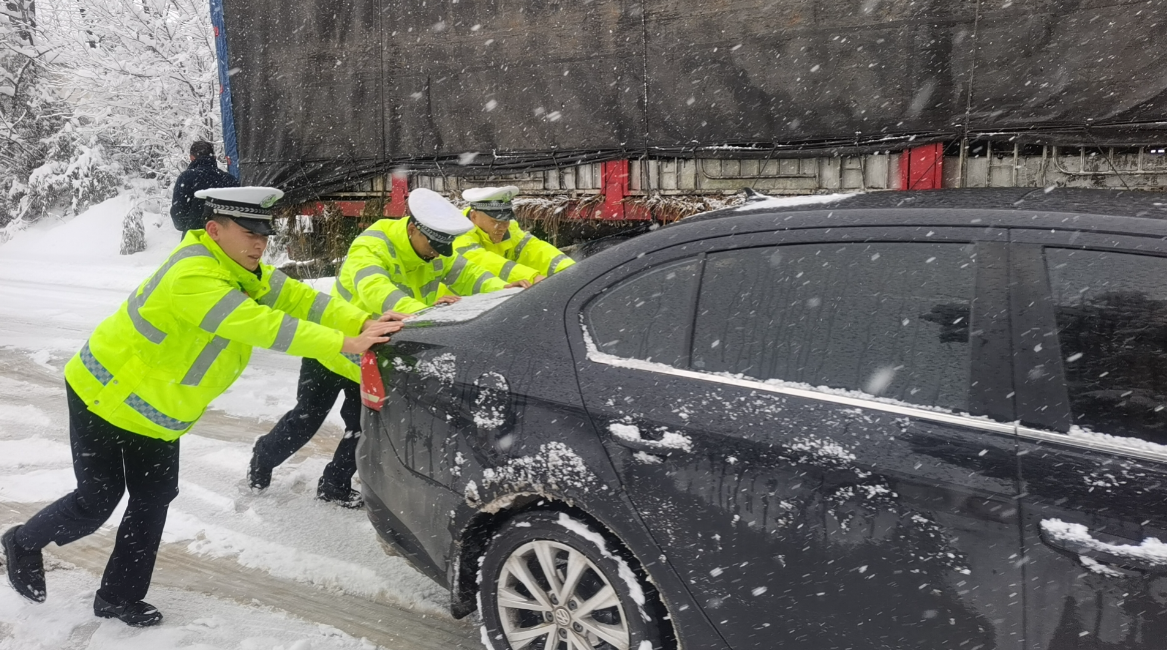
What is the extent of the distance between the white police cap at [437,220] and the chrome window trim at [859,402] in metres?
1.75

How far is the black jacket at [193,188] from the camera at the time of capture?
5613 mm

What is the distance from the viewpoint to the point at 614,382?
7.16 ft

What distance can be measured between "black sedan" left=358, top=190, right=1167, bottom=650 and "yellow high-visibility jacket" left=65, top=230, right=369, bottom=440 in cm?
70

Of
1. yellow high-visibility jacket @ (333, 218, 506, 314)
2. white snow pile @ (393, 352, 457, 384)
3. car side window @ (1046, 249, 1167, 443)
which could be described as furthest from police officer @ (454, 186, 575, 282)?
car side window @ (1046, 249, 1167, 443)

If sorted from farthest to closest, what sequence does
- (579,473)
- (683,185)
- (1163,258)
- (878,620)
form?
(683,185), (579,473), (878,620), (1163,258)

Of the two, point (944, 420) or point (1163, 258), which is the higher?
point (1163, 258)

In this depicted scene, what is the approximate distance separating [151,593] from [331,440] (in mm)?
1612

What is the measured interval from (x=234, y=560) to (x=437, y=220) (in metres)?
1.73

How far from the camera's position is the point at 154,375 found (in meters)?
2.82

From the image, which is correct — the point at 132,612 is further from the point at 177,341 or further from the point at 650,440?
the point at 650,440

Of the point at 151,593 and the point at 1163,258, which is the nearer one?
the point at 1163,258

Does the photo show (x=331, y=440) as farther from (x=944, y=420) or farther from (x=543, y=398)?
(x=944, y=420)

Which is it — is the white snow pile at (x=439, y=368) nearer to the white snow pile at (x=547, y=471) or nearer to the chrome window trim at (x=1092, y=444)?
the white snow pile at (x=547, y=471)

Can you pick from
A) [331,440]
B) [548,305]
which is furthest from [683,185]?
[548,305]
